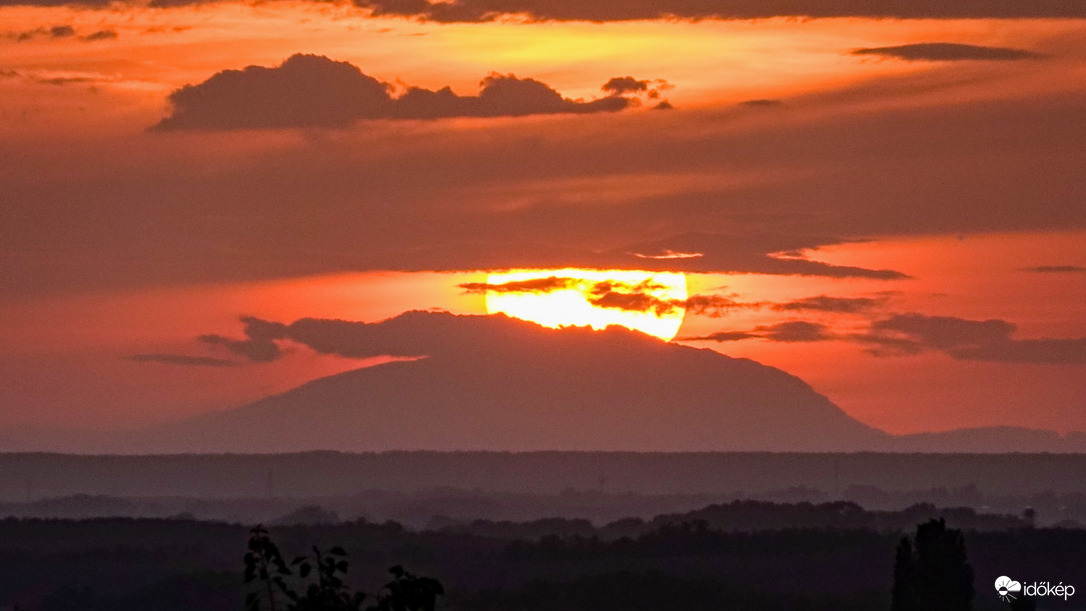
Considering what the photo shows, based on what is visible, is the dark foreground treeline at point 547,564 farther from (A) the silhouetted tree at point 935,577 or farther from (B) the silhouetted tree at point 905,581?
(A) the silhouetted tree at point 935,577

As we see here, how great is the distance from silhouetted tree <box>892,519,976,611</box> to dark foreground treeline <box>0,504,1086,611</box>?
22.7 m

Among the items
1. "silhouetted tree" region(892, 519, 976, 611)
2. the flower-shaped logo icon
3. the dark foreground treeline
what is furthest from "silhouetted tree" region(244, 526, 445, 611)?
the dark foreground treeline

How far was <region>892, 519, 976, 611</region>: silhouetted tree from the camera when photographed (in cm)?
5262

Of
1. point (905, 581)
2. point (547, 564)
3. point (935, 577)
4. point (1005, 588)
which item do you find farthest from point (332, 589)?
point (547, 564)

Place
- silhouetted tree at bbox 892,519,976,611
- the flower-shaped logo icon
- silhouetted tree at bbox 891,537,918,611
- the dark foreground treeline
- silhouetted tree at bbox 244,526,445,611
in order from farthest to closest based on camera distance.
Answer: the dark foreground treeline < the flower-shaped logo icon < silhouetted tree at bbox 891,537,918,611 < silhouetted tree at bbox 892,519,976,611 < silhouetted tree at bbox 244,526,445,611

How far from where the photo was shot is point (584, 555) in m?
109

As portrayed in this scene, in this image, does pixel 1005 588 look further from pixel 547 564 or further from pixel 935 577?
pixel 547 564

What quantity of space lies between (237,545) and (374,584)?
976 inches

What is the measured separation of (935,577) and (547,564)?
174 ft

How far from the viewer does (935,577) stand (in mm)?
52688

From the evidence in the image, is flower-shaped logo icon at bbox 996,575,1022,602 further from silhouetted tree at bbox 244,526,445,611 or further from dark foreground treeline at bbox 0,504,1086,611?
silhouetted tree at bbox 244,526,445,611

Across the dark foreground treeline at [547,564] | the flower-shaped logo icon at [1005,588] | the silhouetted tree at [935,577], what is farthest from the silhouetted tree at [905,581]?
the dark foreground treeline at [547,564]

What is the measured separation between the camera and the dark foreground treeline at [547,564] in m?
85.2

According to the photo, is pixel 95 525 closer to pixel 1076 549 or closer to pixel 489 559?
pixel 489 559
